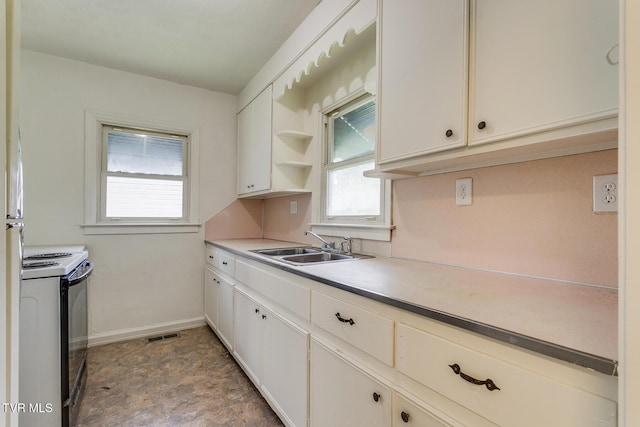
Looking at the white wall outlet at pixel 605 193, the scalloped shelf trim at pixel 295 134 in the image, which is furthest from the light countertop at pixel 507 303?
the scalloped shelf trim at pixel 295 134

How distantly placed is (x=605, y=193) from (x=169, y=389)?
2503mm

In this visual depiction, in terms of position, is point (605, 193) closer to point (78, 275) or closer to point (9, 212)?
point (9, 212)

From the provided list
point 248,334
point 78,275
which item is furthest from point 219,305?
point 78,275

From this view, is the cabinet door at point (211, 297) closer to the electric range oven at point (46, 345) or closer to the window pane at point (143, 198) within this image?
the window pane at point (143, 198)

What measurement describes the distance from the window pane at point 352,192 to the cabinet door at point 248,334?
94 centimetres

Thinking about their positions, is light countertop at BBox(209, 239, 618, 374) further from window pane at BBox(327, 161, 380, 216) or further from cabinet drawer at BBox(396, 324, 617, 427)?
window pane at BBox(327, 161, 380, 216)

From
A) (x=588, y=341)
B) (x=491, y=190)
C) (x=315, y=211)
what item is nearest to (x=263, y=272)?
(x=315, y=211)

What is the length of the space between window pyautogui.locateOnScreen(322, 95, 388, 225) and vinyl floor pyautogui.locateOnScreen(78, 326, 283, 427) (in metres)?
1.34

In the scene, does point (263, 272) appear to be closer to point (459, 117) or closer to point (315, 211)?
point (315, 211)

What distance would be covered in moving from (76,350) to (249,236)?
5.96 ft

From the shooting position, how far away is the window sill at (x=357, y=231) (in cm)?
182

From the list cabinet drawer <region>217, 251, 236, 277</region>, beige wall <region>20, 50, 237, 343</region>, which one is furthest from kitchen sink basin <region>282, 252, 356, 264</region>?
beige wall <region>20, 50, 237, 343</region>

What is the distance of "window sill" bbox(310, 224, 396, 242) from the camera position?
1823 millimetres

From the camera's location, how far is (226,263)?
7.97 ft
